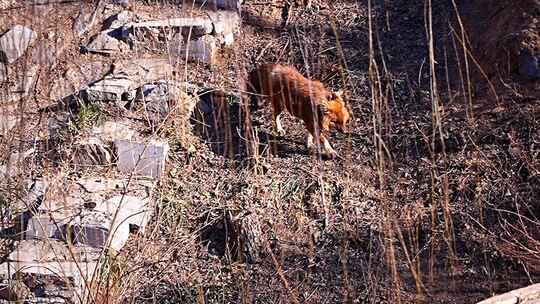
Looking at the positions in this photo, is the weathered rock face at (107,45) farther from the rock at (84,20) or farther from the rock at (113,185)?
the rock at (113,185)

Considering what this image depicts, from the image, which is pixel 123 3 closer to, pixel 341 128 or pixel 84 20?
pixel 84 20

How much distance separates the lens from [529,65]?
4758mm

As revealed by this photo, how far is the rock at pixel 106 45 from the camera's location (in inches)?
237

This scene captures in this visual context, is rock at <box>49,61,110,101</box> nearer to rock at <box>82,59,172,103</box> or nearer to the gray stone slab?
rock at <box>82,59,172,103</box>

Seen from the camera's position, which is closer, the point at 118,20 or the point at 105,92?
the point at 105,92

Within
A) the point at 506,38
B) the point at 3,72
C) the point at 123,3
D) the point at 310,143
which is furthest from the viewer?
the point at 123,3

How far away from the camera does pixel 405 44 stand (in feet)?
18.7

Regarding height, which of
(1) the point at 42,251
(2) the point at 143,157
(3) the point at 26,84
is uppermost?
(3) the point at 26,84

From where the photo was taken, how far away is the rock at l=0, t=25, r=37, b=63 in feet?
19.0

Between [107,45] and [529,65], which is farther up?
[529,65]

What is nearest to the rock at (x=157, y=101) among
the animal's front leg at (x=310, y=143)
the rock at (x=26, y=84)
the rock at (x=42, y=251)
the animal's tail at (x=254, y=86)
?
the animal's tail at (x=254, y=86)

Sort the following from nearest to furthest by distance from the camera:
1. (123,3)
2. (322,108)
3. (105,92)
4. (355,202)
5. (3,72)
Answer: (355,202), (322,108), (105,92), (3,72), (123,3)

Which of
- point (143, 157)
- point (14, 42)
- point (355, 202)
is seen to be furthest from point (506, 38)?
point (14, 42)

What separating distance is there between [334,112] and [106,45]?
231cm
